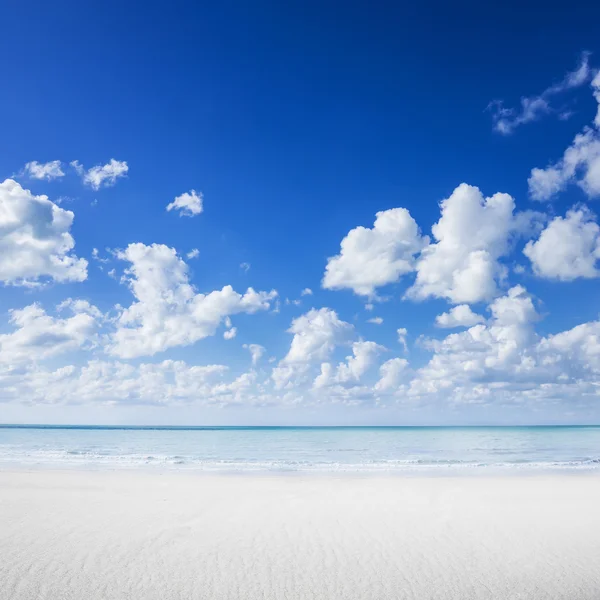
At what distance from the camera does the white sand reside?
18.8 ft

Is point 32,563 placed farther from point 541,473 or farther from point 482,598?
point 541,473

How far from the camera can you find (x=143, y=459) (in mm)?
27391

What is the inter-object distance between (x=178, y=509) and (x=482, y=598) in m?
7.03

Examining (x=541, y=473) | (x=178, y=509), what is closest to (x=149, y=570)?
(x=178, y=509)

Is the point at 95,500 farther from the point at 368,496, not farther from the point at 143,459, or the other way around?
the point at 143,459

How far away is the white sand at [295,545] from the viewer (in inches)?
225

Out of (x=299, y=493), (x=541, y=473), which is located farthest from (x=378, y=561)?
(x=541, y=473)

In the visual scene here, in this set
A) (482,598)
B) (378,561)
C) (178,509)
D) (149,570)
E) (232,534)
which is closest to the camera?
(482,598)

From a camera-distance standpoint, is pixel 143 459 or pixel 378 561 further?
pixel 143 459

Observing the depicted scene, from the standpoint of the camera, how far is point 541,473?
20250mm

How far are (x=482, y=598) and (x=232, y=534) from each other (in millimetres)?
4342

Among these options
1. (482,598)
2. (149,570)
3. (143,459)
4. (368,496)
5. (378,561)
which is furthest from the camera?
(143,459)

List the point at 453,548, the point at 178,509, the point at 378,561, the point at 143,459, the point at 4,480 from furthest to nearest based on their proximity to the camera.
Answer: the point at 143,459 < the point at 4,480 < the point at 178,509 < the point at 453,548 < the point at 378,561

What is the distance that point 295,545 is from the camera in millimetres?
7496
